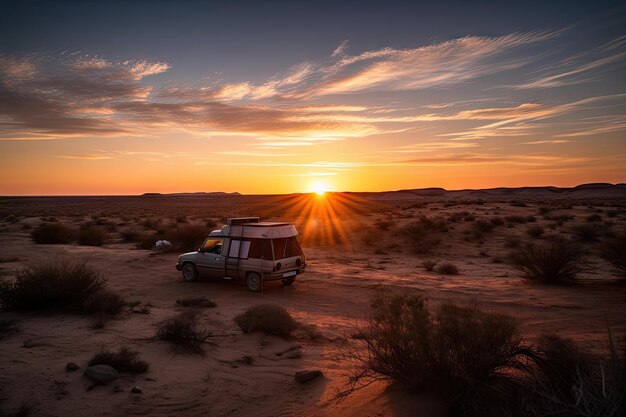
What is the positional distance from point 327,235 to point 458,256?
36.2ft

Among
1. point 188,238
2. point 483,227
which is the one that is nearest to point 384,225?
point 483,227

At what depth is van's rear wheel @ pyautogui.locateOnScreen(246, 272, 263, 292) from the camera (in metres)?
14.1

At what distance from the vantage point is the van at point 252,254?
14.0m

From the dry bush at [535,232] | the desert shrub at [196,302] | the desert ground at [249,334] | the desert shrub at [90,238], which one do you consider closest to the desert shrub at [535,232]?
the dry bush at [535,232]

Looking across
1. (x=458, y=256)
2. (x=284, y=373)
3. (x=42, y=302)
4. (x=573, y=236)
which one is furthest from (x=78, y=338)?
(x=573, y=236)

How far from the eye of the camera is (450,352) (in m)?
5.35

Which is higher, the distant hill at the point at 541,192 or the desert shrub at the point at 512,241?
the distant hill at the point at 541,192

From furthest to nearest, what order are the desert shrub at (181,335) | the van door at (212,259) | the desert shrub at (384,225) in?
the desert shrub at (384,225), the van door at (212,259), the desert shrub at (181,335)

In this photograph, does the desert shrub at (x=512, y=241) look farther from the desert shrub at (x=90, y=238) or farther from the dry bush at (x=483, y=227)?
the desert shrub at (x=90, y=238)

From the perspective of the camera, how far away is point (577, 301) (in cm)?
1195

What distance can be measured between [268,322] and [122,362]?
338 cm

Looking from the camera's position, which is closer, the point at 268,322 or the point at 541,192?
the point at 268,322

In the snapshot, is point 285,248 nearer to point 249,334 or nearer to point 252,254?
point 252,254

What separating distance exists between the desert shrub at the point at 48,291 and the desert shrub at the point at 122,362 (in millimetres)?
3924
